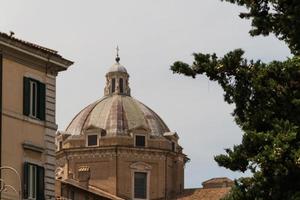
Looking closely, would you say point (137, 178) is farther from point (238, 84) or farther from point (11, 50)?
point (238, 84)

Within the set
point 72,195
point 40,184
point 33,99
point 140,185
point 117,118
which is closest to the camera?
point 40,184

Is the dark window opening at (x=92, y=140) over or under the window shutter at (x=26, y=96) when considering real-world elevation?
over

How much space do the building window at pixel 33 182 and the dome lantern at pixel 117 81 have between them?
192 feet

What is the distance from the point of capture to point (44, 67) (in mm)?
41500

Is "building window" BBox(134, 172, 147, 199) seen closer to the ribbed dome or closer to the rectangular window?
the ribbed dome

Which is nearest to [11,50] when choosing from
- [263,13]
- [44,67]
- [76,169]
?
[44,67]

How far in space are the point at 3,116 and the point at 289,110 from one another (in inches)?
585

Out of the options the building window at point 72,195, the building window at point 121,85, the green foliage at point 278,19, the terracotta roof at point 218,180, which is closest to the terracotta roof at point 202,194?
the terracotta roof at point 218,180

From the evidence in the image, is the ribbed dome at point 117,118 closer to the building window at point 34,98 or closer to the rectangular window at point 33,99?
the building window at point 34,98

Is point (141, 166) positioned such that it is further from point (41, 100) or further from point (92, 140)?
point (41, 100)

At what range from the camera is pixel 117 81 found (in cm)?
9994

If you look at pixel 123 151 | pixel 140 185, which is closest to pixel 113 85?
pixel 123 151

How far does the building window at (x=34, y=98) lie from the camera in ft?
133

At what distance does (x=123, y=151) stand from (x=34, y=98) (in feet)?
175
